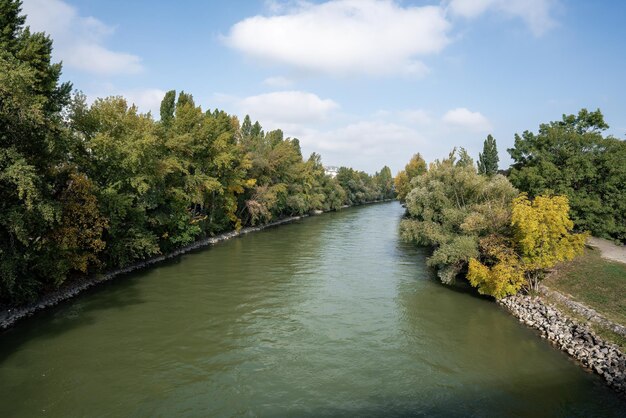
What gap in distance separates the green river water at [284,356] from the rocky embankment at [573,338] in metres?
0.54

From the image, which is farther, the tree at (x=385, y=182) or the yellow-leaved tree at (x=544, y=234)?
the tree at (x=385, y=182)

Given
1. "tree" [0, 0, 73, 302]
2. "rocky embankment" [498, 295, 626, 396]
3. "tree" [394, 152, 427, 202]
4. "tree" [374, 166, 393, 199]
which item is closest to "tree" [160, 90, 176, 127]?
"tree" [0, 0, 73, 302]

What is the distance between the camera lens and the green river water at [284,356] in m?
13.4

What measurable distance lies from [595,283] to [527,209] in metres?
6.95

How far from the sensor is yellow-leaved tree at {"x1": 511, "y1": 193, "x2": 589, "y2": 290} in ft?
69.7

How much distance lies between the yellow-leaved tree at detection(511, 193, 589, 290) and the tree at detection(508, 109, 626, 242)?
33.9 feet

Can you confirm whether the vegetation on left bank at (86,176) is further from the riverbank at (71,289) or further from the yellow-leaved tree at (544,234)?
the yellow-leaved tree at (544,234)

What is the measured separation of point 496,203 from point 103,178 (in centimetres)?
2787

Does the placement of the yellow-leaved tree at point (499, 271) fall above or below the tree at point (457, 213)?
below

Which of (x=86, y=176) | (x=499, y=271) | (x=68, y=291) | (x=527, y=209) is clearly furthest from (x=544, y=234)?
(x=86, y=176)

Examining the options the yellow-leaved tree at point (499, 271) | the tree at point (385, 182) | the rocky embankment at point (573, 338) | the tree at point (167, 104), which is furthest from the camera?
the tree at point (385, 182)

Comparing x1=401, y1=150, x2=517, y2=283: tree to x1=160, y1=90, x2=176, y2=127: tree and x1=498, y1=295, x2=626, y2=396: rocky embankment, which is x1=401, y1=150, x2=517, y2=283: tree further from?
x1=160, y1=90, x2=176, y2=127: tree

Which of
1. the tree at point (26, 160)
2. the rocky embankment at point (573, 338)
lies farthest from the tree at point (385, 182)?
the tree at point (26, 160)

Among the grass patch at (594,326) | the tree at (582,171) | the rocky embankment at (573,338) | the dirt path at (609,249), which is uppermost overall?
the tree at (582,171)
